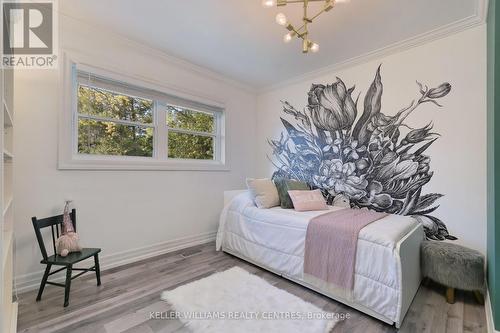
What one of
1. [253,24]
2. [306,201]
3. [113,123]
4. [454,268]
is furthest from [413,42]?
[113,123]

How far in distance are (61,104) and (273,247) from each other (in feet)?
8.53

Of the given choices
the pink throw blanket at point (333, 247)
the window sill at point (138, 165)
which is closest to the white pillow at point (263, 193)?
the pink throw blanket at point (333, 247)

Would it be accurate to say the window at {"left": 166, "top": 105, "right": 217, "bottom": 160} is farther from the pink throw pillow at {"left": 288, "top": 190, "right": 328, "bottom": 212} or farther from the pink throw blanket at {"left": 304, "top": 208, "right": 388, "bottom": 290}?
the pink throw blanket at {"left": 304, "top": 208, "right": 388, "bottom": 290}

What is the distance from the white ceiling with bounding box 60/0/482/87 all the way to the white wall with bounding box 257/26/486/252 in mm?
278

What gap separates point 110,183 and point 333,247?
243 centimetres

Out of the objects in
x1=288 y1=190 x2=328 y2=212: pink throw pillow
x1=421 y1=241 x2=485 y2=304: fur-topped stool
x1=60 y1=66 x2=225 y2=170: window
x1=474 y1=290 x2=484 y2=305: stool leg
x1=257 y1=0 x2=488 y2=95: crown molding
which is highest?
x1=257 y1=0 x2=488 y2=95: crown molding

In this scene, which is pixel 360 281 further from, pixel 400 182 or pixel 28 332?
pixel 28 332

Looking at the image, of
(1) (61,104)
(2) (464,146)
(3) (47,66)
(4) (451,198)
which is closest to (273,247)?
(4) (451,198)

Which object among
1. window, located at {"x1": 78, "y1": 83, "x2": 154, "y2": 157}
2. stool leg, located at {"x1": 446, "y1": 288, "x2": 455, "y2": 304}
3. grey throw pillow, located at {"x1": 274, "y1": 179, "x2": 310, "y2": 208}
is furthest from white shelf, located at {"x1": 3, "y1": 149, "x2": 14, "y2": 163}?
stool leg, located at {"x1": 446, "y1": 288, "x2": 455, "y2": 304}

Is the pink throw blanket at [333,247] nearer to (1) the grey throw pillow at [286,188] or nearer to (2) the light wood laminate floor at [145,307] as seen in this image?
(2) the light wood laminate floor at [145,307]

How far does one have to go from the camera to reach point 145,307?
1.87 m

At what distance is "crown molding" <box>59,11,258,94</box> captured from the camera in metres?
2.42

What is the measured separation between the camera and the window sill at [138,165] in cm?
234

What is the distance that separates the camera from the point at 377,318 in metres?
1.78
